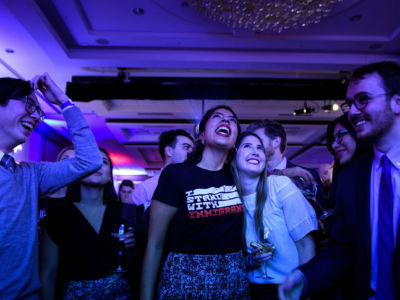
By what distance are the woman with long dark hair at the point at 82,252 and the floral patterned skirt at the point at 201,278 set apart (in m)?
0.35

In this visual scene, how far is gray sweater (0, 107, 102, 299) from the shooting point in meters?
1.16

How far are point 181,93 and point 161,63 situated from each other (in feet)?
3.53

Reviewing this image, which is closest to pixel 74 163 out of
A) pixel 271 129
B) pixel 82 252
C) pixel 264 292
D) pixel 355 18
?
pixel 82 252

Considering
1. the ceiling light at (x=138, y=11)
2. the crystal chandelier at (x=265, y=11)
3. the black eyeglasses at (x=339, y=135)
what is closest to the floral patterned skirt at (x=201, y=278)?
the black eyeglasses at (x=339, y=135)

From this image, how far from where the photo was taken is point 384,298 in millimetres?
1134

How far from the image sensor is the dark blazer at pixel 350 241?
4.11 ft

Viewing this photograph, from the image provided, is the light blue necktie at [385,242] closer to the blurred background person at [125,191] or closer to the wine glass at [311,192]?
the wine glass at [311,192]

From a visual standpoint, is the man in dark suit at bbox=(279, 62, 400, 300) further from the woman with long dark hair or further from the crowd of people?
the woman with long dark hair

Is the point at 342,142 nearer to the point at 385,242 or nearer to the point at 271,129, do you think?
the point at 271,129

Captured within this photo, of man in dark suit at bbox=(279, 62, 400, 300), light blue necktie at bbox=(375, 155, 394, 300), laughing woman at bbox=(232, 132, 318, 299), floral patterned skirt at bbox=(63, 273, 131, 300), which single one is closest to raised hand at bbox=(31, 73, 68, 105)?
floral patterned skirt at bbox=(63, 273, 131, 300)

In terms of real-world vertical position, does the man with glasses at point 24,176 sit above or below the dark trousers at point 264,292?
above

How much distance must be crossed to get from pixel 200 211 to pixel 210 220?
0.23 feet

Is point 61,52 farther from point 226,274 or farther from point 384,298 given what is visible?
point 384,298

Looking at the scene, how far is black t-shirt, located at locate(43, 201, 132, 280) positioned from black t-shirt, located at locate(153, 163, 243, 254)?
39 cm
